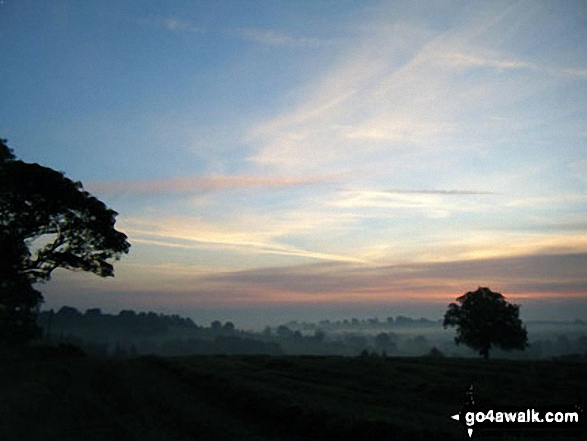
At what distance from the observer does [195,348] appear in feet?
655

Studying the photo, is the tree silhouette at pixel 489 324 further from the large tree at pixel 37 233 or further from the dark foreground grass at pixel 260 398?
the large tree at pixel 37 233

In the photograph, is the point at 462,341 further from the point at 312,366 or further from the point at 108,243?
the point at 108,243

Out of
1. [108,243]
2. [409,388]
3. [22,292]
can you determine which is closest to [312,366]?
[409,388]

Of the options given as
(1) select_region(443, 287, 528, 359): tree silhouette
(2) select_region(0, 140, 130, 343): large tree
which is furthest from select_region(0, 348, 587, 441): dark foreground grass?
(1) select_region(443, 287, 528, 359): tree silhouette

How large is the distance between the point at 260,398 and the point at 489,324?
4741cm

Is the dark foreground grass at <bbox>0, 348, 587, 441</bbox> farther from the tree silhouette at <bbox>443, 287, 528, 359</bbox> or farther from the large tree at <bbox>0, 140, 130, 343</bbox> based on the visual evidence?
the tree silhouette at <bbox>443, 287, 528, 359</bbox>

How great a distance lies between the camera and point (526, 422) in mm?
13133

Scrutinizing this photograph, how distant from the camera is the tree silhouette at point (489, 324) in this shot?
55.6 metres

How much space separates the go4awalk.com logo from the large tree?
37418 mm

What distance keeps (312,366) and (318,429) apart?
17.3 m

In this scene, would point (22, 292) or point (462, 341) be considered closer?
point (22, 292)

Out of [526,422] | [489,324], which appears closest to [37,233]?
[526,422]

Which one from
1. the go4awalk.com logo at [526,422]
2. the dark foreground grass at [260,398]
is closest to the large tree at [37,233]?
the dark foreground grass at [260,398]

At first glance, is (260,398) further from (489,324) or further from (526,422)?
(489,324)
